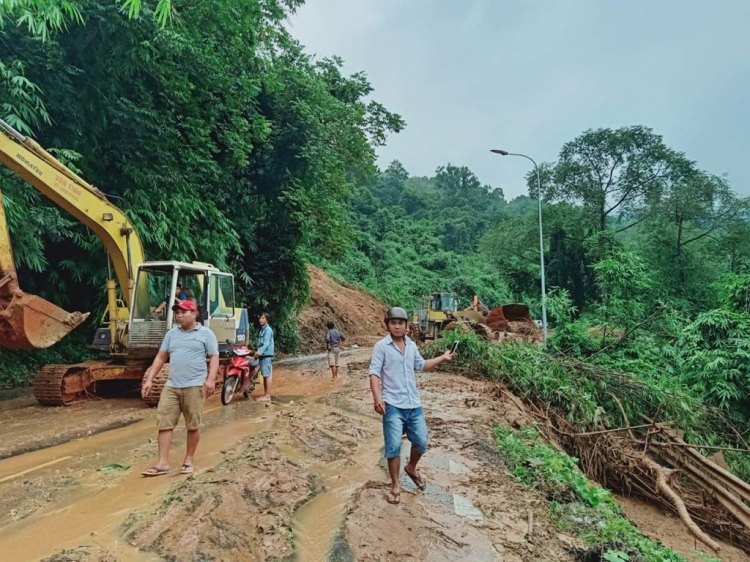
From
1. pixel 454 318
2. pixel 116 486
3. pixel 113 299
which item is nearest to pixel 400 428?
pixel 116 486

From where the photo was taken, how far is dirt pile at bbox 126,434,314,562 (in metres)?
3.17

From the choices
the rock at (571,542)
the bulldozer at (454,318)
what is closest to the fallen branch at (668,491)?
the rock at (571,542)

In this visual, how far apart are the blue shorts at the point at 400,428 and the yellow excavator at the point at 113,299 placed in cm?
504

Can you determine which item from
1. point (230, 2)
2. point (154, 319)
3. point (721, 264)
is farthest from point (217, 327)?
point (721, 264)

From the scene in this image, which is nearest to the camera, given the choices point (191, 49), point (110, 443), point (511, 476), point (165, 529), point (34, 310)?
point (165, 529)

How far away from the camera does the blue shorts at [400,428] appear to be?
13.6ft

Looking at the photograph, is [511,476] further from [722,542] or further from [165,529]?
[722,542]

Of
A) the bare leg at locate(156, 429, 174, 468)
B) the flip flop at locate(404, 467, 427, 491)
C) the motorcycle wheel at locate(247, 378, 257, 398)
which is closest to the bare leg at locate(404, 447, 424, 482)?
the flip flop at locate(404, 467, 427, 491)

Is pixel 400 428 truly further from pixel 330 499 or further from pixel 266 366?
pixel 266 366

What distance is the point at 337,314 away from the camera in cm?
2627

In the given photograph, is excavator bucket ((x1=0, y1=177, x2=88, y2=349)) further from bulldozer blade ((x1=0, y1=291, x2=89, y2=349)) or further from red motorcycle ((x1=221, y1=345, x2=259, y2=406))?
red motorcycle ((x1=221, y1=345, x2=259, y2=406))

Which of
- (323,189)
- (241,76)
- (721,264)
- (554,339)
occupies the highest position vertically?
(241,76)

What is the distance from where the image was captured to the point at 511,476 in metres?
5.15

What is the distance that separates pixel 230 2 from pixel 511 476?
11.5m
